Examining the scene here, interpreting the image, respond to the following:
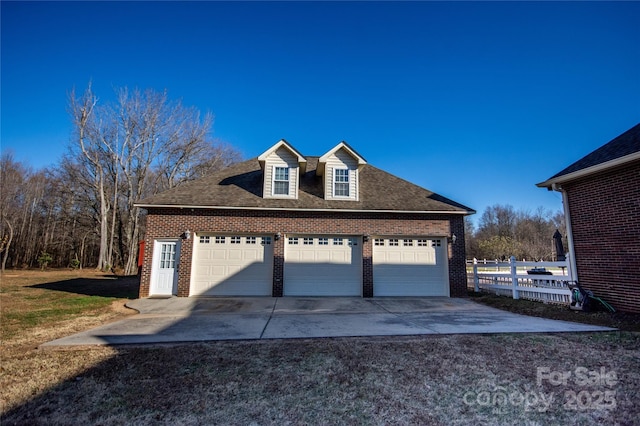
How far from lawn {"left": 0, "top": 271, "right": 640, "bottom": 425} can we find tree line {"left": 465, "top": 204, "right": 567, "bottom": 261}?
33.7 m

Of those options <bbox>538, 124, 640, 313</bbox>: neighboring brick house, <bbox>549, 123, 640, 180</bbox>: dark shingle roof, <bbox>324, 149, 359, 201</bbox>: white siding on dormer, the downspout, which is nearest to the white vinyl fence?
the downspout

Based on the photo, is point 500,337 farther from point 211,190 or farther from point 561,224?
point 561,224

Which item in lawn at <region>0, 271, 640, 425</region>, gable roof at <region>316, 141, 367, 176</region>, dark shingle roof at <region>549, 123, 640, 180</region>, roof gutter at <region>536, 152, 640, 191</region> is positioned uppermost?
gable roof at <region>316, 141, 367, 176</region>

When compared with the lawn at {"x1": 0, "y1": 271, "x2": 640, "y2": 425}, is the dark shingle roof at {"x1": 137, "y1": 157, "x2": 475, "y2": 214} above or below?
above

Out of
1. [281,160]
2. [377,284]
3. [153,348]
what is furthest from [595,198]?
[153,348]

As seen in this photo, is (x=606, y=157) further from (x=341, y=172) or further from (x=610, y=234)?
(x=341, y=172)

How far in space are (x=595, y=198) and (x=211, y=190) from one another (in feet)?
41.9

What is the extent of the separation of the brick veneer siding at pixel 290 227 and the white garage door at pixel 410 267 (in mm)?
301

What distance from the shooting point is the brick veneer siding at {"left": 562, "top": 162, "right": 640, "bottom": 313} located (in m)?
7.63

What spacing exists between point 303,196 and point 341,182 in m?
1.69

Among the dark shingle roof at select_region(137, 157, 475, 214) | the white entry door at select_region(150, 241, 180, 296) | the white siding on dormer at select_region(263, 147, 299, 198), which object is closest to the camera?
the white entry door at select_region(150, 241, 180, 296)

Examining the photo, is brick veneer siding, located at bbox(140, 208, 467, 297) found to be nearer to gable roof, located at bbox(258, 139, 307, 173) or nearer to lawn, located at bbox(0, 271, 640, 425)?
gable roof, located at bbox(258, 139, 307, 173)

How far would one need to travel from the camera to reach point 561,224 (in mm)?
44875

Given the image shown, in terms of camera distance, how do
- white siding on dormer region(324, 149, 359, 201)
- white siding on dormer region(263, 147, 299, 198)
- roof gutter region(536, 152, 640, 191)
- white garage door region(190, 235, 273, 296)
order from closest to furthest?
1. roof gutter region(536, 152, 640, 191)
2. white garage door region(190, 235, 273, 296)
3. white siding on dormer region(263, 147, 299, 198)
4. white siding on dormer region(324, 149, 359, 201)
